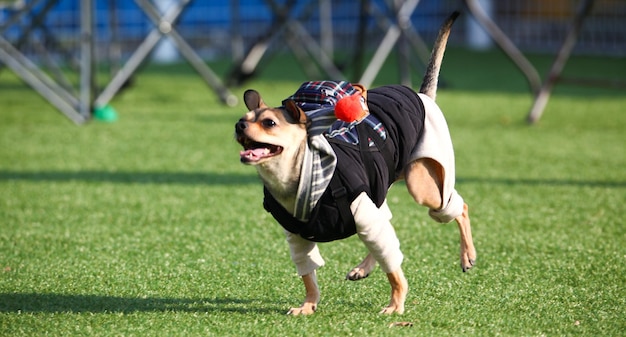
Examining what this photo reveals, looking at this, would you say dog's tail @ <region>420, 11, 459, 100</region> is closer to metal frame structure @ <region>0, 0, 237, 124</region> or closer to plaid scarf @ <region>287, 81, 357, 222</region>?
plaid scarf @ <region>287, 81, 357, 222</region>

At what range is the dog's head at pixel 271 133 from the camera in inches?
96.7

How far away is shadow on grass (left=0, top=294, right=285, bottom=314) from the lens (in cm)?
292

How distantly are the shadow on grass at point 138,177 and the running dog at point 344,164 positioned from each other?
226 centimetres

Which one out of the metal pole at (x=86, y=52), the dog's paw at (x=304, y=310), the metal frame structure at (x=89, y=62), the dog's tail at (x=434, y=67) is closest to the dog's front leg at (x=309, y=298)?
the dog's paw at (x=304, y=310)

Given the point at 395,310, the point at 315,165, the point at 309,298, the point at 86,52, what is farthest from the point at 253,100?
the point at 86,52

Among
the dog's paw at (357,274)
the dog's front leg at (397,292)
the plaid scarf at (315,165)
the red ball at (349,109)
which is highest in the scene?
the red ball at (349,109)

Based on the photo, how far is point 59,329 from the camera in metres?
2.73

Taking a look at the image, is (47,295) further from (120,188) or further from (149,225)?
(120,188)

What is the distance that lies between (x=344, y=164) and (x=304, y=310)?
20.1 inches

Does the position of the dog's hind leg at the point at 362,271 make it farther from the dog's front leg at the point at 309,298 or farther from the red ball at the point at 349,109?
the red ball at the point at 349,109

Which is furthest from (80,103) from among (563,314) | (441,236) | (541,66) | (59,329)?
(541,66)

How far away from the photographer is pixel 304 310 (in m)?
2.84

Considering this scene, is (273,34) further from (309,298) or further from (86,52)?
(309,298)

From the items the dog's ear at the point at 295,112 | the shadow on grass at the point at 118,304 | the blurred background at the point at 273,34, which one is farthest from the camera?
the blurred background at the point at 273,34
